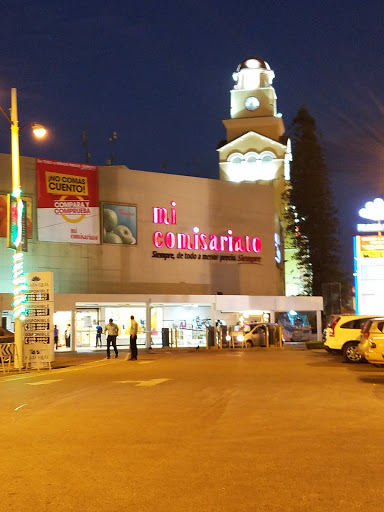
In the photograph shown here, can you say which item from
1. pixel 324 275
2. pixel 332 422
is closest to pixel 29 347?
pixel 332 422

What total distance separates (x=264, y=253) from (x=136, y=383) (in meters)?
36.4

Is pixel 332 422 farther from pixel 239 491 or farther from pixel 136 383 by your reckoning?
pixel 136 383

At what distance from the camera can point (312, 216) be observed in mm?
65750

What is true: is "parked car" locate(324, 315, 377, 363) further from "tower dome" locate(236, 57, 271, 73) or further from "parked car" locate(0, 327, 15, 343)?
"tower dome" locate(236, 57, 271, 73)

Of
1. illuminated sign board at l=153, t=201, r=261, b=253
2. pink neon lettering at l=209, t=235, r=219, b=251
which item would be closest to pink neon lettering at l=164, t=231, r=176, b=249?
illuminated sign board at l=153, t=201, r=261, b=253

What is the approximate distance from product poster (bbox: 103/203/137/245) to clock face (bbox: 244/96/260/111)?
21.9 meters

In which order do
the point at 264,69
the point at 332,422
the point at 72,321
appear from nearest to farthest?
the point at 332,422 < the point at 72,321 < the point at 264,69

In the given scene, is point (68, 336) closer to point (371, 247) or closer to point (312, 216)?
point (371, 247)

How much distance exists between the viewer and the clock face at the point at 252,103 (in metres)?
63.6

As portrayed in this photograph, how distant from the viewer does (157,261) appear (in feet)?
156

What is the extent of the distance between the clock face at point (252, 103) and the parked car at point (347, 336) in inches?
1577

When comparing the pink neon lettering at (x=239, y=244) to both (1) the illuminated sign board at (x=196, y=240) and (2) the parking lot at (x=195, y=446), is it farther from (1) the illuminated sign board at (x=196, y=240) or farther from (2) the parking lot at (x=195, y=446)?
(2) the parking lot at (x=195, y=446)

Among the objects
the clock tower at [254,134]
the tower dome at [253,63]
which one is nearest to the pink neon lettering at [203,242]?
the clock tower at [254,134]

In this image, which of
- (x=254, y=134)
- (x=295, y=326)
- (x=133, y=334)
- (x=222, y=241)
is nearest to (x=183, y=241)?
(x=222, y=241)
